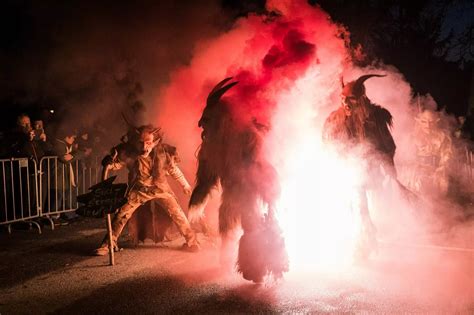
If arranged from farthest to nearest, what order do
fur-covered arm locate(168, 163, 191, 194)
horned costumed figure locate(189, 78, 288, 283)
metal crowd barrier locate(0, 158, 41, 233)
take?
metal crowd barrier locate(0, 158, 41, 233) → fur-covered arm locate(168, 163, 191, 194) → horned costumed figure locate(189, 78, 288, 283)

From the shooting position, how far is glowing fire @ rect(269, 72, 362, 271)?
573 centimetres

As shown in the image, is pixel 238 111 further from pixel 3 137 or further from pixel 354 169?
pixel 3 137

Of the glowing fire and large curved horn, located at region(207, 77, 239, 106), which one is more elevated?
large curved horn, located at region(207, 77, 239, 106)

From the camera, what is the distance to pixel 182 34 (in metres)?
7.04

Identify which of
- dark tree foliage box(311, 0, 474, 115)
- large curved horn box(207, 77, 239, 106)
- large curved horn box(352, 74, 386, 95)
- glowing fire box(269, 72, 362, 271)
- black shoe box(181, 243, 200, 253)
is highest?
dark tree foliage box(311, 0, 474, 115)

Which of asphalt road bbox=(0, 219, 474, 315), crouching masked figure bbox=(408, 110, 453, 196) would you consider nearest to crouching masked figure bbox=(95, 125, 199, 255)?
asphalt road bbox=(0, 219, 474, 315)

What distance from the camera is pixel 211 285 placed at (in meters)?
4.82

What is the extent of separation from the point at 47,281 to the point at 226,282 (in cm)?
219

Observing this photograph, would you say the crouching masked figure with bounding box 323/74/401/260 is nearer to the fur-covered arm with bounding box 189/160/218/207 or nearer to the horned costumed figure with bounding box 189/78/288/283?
the horned costumed figure with bounding box 189/78/288/283

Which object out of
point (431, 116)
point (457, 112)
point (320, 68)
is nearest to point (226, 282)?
point (320, 68)

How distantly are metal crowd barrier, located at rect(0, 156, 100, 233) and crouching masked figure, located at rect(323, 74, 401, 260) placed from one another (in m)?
5.72

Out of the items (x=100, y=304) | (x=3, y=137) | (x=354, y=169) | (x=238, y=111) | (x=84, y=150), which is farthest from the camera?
(x=84, y=150)

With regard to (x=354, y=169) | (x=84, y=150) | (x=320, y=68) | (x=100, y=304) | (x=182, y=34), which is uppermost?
(x=182, y=34)

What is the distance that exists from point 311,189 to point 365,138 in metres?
1.12
